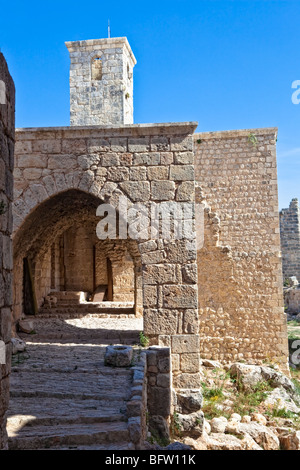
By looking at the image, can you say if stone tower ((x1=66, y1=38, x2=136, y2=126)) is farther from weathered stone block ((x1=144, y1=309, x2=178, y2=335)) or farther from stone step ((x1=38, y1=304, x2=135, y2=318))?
weathered stone block ((x1=144, y1=309, x2=178, y2=335))

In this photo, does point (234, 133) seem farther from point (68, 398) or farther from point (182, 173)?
point (68, 398)

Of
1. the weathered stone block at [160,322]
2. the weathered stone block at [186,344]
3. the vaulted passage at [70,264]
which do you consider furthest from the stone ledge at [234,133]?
the weathered stone block at [186,344]

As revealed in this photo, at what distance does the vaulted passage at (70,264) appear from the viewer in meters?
8.97

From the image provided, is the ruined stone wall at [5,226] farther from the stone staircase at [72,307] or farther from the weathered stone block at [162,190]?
the stone staircase at [72,307]

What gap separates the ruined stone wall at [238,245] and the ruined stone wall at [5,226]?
9.45m

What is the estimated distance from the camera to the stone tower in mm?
15086

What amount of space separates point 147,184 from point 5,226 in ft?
14.4

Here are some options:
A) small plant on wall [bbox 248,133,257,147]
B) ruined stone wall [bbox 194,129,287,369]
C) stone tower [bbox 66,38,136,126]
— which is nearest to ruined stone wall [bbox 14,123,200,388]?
ruined stone wall [bbox 194,129,287,369]

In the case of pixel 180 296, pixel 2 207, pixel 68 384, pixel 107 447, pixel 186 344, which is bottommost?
pixel 107 447

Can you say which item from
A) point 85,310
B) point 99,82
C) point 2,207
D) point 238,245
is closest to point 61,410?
point 2,207

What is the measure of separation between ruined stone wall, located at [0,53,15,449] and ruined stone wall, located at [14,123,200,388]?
4.13 meters

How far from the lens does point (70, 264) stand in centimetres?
1598

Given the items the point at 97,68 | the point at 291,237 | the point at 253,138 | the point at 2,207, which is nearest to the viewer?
the point at 2,207
